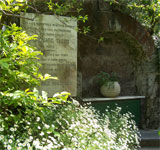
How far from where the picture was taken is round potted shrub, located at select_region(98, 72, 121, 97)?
513 centimetres

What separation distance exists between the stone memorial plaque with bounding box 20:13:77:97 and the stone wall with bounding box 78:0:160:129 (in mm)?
741

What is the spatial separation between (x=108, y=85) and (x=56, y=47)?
163 cm

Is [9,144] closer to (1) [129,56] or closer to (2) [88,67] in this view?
(2) [88,67]

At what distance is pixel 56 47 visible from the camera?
407 centimetres

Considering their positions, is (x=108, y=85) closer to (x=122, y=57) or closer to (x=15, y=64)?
(x=122, y=57)

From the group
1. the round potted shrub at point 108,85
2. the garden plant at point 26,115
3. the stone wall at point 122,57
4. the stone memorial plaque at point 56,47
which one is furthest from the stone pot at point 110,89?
the garden plant at point 26,115

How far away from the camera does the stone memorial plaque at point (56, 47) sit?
12.9 ft

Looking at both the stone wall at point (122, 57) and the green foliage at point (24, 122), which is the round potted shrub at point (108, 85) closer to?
the stone wall at point (122, 57)

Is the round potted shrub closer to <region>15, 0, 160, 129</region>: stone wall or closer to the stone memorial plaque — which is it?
<region>15, 0, 160, 129</region>: stone wall

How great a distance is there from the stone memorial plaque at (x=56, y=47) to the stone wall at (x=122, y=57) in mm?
741

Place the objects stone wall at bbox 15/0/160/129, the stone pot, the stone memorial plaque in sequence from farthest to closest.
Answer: the stone pot → stone wall at bbox 15/0/160/129 → the stone memorial plaque

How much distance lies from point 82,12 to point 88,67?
1.30 metres

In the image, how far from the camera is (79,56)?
4.96 m

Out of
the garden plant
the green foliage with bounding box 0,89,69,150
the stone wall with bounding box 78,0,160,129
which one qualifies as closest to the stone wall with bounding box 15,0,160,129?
the stone wall with bounding box 78,0,160,129
